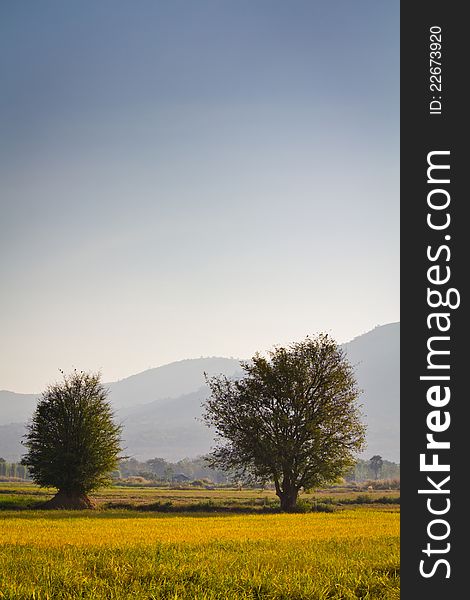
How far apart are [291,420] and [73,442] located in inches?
545

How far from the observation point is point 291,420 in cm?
4575

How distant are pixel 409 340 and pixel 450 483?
1.98 m

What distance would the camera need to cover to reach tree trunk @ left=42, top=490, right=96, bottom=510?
45.4 m

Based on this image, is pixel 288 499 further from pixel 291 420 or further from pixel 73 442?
pixel 73 442

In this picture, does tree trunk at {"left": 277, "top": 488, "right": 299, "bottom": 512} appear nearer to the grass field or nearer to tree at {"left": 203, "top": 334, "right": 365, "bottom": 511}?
tree at {"left": 203, "top": 334, "right": 365, "bottom": 511}

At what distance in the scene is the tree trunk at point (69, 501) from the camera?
4538 cm

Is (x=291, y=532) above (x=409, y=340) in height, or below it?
below

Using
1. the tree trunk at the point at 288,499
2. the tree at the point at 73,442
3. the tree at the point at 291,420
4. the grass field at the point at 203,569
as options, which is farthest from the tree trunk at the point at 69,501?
the grass field at the point at 203,569

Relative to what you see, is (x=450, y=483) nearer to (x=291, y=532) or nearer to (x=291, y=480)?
(x=291, y=532)

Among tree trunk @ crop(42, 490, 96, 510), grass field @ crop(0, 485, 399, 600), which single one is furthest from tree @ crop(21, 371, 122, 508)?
grass field @ crop(0, 485, 399, 600)

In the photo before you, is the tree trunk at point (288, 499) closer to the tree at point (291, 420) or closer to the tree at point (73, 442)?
the tree at point (291, 420)

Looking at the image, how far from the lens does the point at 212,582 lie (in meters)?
13.5

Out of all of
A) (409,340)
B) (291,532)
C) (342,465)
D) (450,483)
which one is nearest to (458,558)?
(450,483)

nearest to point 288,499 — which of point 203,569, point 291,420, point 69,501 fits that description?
point 291,420
